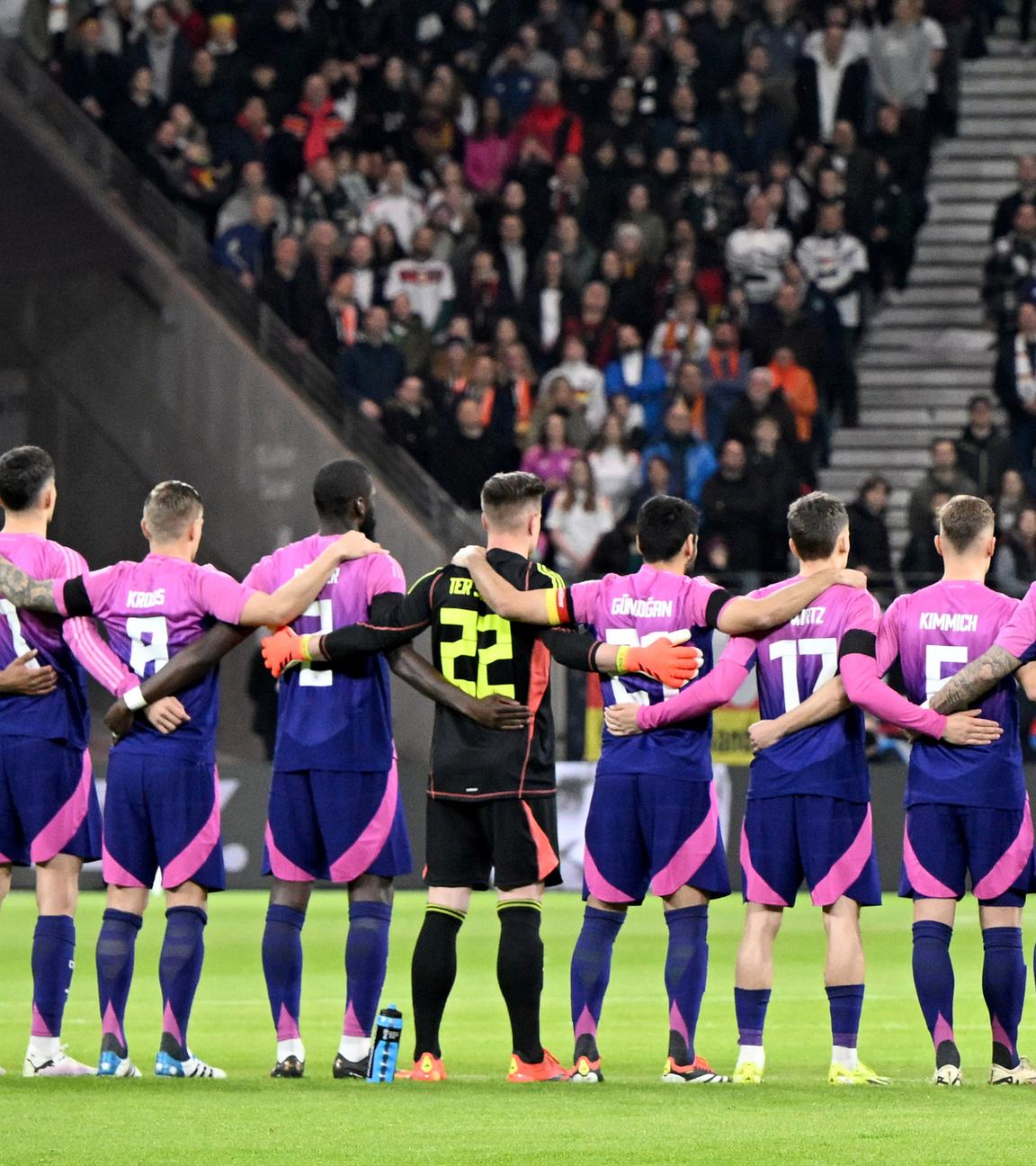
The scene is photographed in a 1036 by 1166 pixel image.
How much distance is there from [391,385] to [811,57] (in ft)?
18.7

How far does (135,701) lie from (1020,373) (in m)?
13.9

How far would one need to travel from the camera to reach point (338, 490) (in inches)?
352

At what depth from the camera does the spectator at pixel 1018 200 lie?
877 inches

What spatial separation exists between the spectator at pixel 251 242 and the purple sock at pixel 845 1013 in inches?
590

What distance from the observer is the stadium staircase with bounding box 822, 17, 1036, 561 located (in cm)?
2297

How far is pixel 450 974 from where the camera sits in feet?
28.1

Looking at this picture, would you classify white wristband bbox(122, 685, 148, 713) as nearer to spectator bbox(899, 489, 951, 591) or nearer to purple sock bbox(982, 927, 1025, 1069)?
purple sock bbox(982, 927, 1025, 1069)

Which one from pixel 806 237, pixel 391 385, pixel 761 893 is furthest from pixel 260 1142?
pixel 806 237

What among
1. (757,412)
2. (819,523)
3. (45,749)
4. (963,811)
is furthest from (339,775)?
(757,412)

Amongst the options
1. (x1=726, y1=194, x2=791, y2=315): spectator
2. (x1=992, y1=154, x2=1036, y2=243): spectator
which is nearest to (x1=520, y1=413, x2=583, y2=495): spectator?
(x1=726, y1=194, x2=791, y2=315): spectator

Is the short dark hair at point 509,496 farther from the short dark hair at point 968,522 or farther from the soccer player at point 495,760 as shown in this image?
the short dark hair at point 968,522

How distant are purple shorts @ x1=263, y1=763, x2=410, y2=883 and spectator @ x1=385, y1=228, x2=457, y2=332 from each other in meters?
13.7

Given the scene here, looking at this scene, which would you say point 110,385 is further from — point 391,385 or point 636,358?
point 636,358

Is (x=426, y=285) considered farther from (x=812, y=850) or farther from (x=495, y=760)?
(x=812, y=850)
